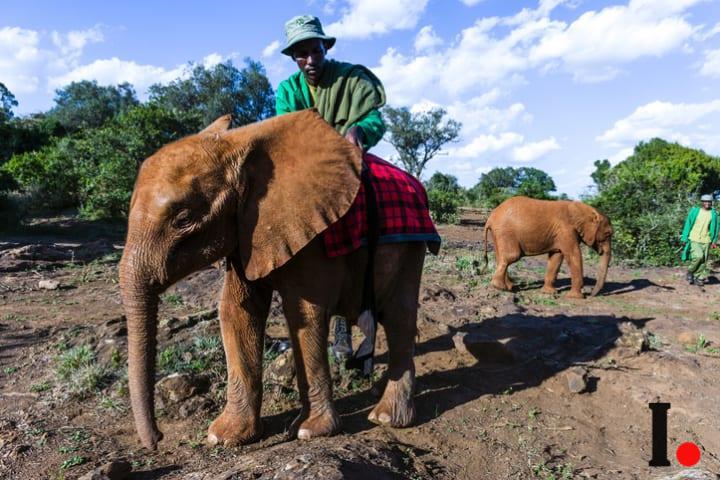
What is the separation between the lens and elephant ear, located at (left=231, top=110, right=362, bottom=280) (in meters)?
2.98

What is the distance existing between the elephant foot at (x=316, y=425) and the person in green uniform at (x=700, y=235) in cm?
965

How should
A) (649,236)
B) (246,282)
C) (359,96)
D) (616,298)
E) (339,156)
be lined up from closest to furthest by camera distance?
(339,156), (246,282), (359,96), (616,298), (649,236)

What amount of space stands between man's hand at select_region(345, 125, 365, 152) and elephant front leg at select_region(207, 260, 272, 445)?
3.74 feet

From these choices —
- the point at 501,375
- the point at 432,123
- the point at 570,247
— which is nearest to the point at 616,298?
the point at 570,247

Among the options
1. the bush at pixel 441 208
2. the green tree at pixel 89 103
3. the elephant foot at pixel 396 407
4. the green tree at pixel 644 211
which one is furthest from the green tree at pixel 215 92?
the elephant foot at pixel 396 407

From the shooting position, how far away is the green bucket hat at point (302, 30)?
3.65 m

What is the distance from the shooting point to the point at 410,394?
3.94 m

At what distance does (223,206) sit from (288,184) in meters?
0.38

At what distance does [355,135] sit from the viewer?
3.66 metres

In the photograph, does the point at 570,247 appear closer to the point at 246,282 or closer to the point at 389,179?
the point at 389,179

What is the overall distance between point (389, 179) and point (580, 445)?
235 cm

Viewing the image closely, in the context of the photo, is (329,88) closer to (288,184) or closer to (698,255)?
(288,184)

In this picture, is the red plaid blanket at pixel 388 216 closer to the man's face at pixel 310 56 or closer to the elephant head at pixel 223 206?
the elephant head at pixel 223 206

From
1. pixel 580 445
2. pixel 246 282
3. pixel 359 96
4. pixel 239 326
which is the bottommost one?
pixel 580 445
